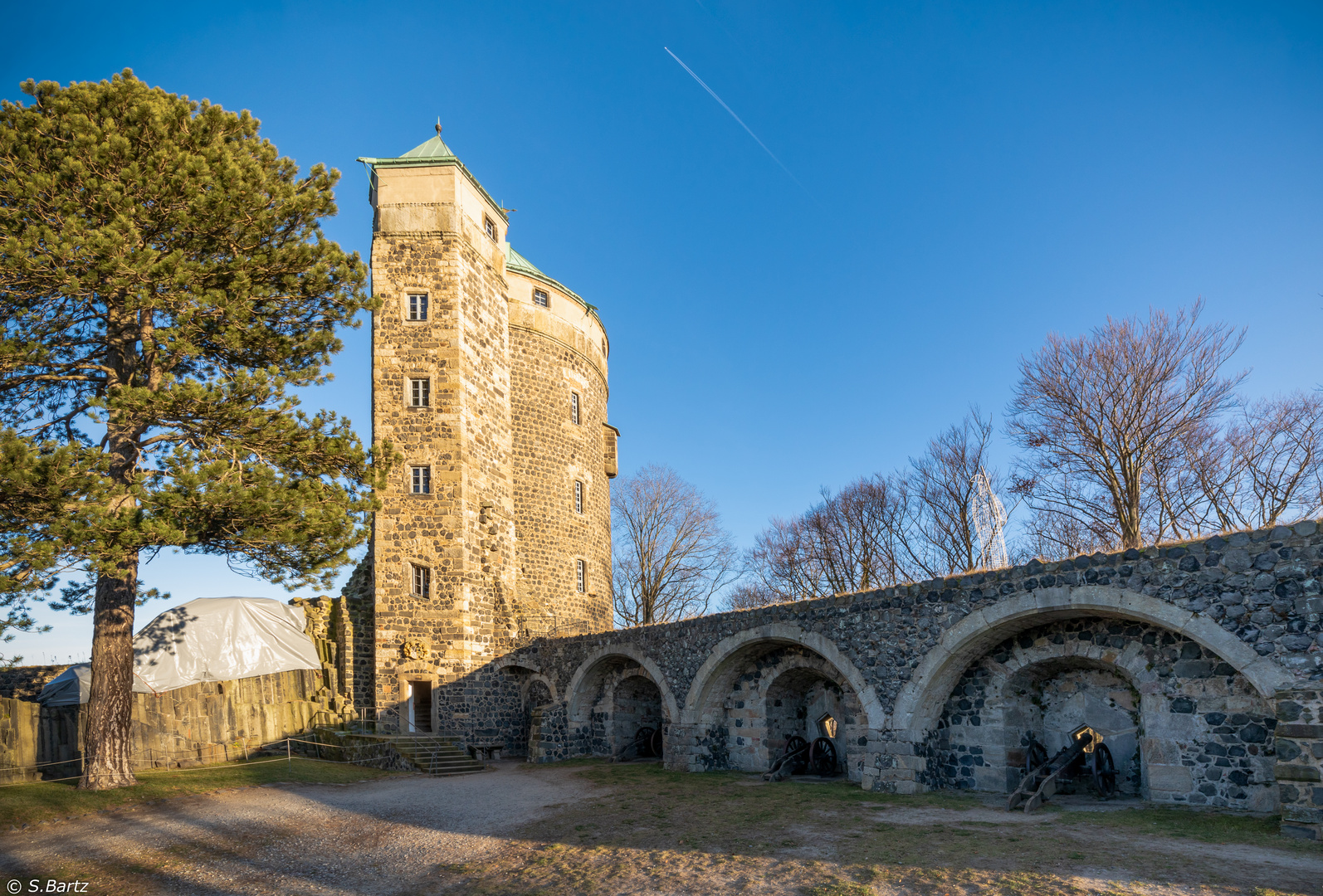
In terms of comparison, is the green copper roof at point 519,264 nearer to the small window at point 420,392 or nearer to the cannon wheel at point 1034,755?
the small window at point 420,392

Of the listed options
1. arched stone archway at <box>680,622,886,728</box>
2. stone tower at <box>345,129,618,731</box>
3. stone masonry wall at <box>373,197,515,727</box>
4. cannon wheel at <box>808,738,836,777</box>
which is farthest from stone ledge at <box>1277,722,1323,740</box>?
stone masonry wall at <box>373,197,515,727</box>

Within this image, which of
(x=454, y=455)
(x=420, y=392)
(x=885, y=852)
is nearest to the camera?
(x=885, y=852)

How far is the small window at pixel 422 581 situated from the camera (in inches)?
746

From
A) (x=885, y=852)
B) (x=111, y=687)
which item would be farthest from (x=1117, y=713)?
(x=111, y=687)

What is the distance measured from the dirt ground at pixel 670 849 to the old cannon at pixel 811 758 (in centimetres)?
185

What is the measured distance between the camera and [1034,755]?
444 inches

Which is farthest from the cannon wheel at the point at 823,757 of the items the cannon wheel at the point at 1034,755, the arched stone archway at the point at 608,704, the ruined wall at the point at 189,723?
the ruined wall at the point at 189,723

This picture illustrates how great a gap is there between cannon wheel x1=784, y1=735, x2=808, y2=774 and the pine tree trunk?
1102cm

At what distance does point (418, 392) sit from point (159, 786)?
10.4 metres

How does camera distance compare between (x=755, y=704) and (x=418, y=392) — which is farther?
(x=418, y=392)

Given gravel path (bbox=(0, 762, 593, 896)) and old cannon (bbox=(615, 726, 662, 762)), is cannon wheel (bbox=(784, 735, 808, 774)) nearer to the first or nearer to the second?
gravel path (bbox=(0, 762, 593, 896))

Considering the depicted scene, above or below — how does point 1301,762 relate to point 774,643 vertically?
below

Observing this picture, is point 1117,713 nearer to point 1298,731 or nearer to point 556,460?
point 1298,731

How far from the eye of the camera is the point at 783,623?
44.0 feet
